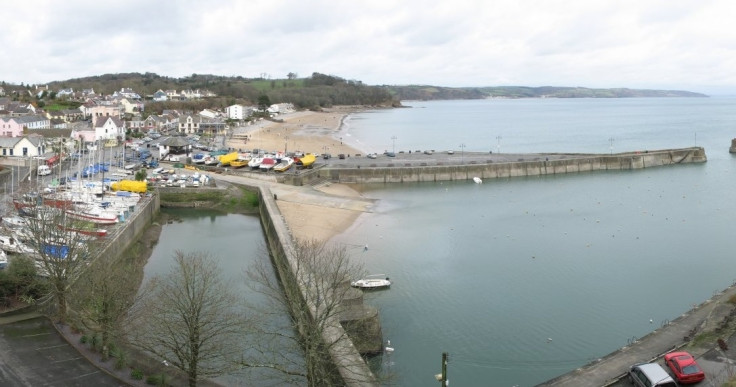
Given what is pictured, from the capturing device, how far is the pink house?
2174 inches

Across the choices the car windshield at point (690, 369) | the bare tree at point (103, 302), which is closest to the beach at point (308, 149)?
the bare tree at point (103, 302)

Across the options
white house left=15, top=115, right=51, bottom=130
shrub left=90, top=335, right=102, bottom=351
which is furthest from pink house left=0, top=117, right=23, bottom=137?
shrub left=90, top=335, right=102, bottom=351

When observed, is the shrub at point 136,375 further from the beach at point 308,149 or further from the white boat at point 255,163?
the white boat at point 255,163

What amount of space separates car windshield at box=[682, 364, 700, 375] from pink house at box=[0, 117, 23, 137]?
57.0 meters

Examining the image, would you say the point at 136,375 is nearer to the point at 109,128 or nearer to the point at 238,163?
the point at 238,163

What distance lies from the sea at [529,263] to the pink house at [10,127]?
3001 cm

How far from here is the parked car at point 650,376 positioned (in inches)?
490

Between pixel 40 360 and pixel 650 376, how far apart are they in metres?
13.8

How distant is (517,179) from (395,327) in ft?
112

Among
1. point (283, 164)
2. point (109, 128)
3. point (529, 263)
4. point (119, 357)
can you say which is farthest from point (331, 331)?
point (109, 128)

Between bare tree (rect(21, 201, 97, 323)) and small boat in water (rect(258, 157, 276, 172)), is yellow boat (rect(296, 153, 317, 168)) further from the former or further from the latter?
bare tree (rect(21, 201, 97, 323))

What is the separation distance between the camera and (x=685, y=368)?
1293cm

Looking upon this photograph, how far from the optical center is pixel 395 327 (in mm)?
19750

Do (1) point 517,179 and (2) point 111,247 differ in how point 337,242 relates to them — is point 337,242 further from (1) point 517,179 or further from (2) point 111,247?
(1) point 517,179
